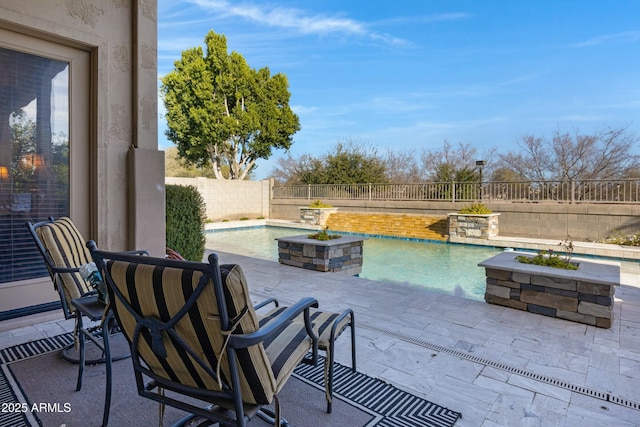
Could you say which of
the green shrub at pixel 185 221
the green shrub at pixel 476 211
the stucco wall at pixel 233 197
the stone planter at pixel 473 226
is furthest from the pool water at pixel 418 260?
the stucco wall at pixel 233 197

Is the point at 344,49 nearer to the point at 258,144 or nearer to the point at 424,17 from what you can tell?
the point at 424,17

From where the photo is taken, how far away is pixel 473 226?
9.47 metres

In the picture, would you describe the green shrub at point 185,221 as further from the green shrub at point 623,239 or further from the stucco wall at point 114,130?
the green shrub at point 623,239

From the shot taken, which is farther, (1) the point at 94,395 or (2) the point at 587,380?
(2) the point at 587,380

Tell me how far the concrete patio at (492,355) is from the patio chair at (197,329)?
78 cm

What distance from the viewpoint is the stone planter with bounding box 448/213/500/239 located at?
9305 mm

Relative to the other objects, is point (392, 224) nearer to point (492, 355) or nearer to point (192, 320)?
point (492, 355)

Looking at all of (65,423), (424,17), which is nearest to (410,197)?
(424,17)

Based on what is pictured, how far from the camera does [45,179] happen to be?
318cm

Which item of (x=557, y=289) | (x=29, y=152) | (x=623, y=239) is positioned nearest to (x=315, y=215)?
(x=623, y=239)

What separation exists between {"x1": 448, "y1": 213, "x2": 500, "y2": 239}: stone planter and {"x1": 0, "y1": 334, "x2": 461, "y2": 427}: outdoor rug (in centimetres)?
818

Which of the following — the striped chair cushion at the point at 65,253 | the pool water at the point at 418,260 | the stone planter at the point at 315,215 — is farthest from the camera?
the stone planter at the point at 315,215

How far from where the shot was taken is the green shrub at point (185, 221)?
4.62m

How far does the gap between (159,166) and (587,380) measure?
3.89 metres
